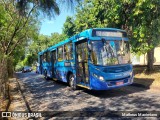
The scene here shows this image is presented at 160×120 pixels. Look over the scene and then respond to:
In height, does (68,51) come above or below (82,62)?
above

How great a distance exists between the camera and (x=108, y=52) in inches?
376

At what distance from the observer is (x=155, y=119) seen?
6.16m

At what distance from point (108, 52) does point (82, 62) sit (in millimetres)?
1743

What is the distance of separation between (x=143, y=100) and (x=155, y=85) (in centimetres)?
301

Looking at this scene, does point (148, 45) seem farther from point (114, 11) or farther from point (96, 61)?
point (96, 61)

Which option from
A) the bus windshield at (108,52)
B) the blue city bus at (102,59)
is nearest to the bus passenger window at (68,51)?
the blue city bus at (102,59)

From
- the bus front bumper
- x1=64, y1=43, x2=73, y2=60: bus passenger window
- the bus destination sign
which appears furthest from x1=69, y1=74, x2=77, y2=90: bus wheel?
the bus destination sign

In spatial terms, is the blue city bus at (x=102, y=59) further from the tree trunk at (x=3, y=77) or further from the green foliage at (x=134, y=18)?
the tree trunk at (x=3, y=77)

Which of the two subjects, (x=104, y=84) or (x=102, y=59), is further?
(x=102, y=59)

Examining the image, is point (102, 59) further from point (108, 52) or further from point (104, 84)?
point (104, 84)

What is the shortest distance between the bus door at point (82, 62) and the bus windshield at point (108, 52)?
2.65 feet

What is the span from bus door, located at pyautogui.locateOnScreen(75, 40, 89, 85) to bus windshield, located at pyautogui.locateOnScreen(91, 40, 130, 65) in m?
0.81

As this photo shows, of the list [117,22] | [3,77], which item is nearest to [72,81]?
[3,77]

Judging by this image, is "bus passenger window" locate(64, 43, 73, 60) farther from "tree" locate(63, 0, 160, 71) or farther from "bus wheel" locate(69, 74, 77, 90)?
"tree" locate(63, 0, 160, 71)
